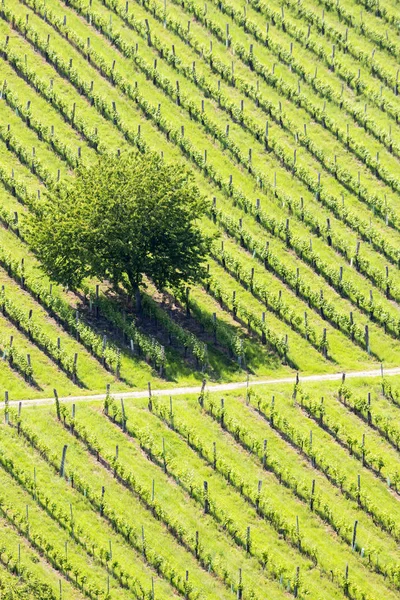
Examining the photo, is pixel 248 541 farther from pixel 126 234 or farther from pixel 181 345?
pixel 126 234

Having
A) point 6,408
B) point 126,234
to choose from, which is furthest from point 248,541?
point 126,234

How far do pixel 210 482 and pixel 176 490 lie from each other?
2196mm

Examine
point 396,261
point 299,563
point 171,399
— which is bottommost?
point 299,563

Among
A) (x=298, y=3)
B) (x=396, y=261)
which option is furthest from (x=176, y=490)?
(x=298, y=3)

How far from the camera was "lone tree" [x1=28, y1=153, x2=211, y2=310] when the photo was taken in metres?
114

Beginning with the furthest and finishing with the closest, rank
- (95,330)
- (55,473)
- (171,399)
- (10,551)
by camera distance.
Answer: (95,330), (171,399), (55,473), (10,551)

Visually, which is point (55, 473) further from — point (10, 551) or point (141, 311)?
point (141, 311)

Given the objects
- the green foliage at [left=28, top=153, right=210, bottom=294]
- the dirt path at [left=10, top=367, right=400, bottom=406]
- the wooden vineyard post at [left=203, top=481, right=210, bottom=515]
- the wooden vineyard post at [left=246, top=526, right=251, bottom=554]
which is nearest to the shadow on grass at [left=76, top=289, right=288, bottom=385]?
the dirt path at [left=10, top=367, right=400, bottom=406]

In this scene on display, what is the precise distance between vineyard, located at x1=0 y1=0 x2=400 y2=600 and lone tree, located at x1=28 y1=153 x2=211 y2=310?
2422 mm

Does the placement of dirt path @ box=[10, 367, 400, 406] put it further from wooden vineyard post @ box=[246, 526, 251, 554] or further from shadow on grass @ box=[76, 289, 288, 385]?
wooden vineyard post @ box=[246, 526, 251, 554]

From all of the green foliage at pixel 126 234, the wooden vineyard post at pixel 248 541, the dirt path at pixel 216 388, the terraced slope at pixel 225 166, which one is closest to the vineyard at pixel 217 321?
the wooden vineyard post at pixel 248 541

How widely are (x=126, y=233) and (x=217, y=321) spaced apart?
8.87 m

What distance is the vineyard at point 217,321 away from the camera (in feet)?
311

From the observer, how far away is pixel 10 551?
298ft
